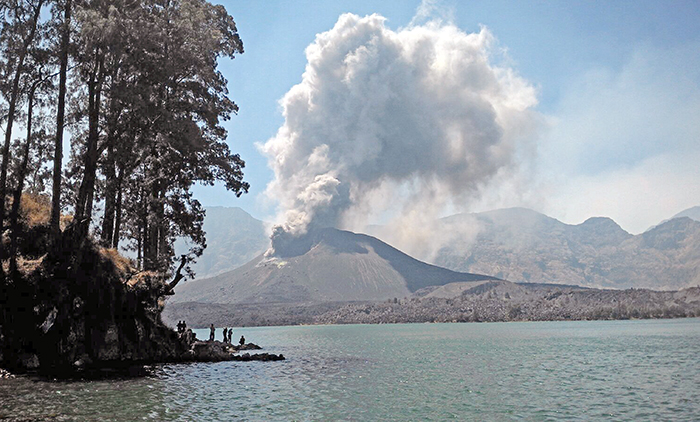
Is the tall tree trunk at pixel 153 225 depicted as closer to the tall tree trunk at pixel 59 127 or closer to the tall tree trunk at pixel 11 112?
the tall tree trunk at pixel 59 127

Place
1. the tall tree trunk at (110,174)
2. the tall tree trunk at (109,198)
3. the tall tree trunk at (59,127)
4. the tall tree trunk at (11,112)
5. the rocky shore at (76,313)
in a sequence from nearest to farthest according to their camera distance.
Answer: the rocky shore at (76,313)
the tall tree trunk at (11,112)
the tall tree trunk at (59,127)
the tall tree trunk at (110,174)
the tall tree trunk at (109,198)

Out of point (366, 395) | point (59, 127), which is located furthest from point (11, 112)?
point (366, 395)

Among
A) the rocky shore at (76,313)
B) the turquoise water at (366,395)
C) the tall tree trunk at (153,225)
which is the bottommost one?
the turquoise water at (366,395)

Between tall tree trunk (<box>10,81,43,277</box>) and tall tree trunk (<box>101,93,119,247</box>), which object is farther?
tall tree trunk (<box>101,93,119,247</box>)

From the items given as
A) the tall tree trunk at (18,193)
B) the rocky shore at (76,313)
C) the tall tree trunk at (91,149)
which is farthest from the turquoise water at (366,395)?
the tall tree trunk at (91,149)

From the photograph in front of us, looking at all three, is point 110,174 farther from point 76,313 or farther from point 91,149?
point 76,313

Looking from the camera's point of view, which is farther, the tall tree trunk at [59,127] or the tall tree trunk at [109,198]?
the tall tree trunk at [109,198]

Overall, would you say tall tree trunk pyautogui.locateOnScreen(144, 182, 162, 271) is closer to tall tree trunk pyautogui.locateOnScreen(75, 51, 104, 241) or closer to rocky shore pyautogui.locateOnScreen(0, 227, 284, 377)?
rocky shore pyautogui.locateOnScreen(0, 227, 284, 377)

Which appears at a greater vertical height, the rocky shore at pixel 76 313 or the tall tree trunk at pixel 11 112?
the tall tree trunk at pixel 11 112

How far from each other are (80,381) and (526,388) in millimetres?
24161

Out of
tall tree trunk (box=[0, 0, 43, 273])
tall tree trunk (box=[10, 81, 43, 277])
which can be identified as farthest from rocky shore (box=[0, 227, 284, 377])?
tall tree trunk (box=[0, 0, 43, 273])

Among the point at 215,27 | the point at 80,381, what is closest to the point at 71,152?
the point at 215,27

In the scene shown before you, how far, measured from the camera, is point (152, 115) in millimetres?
36125

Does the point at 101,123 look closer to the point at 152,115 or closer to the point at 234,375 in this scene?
the point at 152,115
